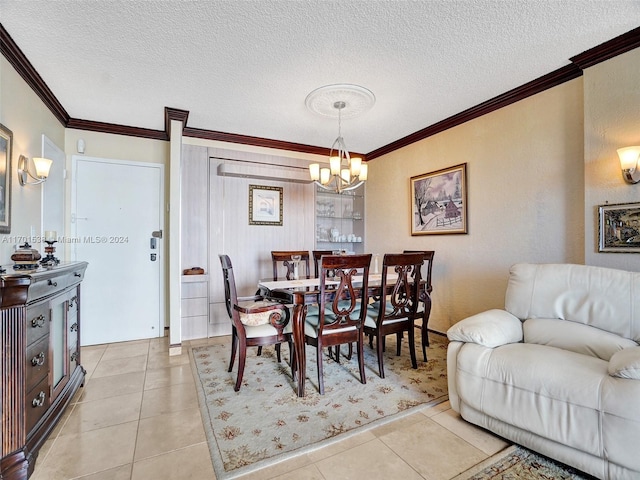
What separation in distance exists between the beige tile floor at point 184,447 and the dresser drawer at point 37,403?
21cm

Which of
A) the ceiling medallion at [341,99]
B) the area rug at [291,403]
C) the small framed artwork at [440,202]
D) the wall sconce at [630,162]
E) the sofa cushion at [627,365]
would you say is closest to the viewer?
the sofa cushion at [627,365]

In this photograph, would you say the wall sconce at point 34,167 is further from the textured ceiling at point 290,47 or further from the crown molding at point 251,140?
the crown molding at point 251,140

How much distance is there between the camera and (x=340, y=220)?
5.12 m

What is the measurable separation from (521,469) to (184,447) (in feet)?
5.83

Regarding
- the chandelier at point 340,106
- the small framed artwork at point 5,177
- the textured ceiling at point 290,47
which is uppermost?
the textured ceiling at point 290,47

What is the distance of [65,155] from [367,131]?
350 centimetres

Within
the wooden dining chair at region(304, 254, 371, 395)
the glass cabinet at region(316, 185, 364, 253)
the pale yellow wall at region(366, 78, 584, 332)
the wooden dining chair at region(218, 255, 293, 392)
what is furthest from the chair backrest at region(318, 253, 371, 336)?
the glass cabinet at region(316, 185, 364, 253)

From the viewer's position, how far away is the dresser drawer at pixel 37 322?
1640mm

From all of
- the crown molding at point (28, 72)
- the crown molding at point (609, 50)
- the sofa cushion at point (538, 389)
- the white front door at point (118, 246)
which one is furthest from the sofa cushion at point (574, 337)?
the crown molding at point (28, 72)

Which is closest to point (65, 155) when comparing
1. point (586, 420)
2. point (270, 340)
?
point (270, 340)

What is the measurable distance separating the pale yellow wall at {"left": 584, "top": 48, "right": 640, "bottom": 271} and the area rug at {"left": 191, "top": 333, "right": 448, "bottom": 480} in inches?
62.0

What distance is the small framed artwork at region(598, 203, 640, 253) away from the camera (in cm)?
211

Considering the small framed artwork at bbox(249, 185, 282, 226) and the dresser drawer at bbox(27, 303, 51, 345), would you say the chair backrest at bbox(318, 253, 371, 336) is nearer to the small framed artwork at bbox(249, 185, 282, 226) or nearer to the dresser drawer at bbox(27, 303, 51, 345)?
the dresser drawer at bbox(27, 303, 51, 345)

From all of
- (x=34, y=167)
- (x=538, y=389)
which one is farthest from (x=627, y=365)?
(x=34, y=167)
